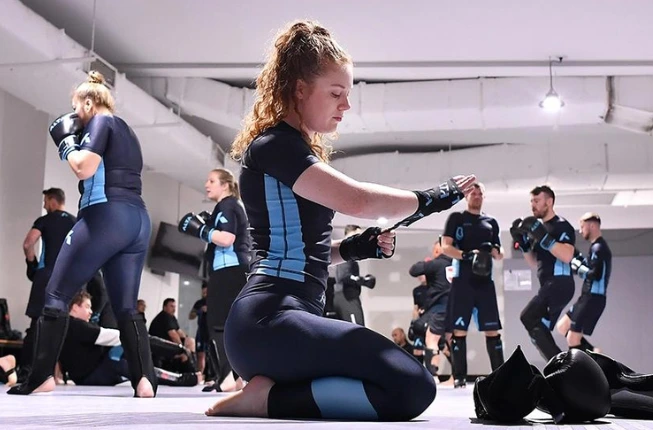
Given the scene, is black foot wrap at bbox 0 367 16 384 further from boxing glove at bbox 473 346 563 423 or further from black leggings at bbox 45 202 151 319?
boxing glove at bbox 473 346 563 423

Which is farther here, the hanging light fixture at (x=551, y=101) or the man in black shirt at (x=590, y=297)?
the hanging light fixture at (x=551, y=101)

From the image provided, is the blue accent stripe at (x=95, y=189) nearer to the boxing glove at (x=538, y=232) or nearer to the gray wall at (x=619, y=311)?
the boxing glove at (x=538, y=232)

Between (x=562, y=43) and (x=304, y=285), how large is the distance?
254 inches

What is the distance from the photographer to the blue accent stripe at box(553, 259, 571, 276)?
654cm

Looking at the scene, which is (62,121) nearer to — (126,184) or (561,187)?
(126,184)

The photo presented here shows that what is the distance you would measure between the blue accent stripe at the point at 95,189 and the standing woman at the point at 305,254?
1.45 meters

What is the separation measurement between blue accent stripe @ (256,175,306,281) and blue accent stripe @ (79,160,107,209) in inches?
64.1

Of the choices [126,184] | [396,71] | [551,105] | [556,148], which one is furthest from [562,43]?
[126,184]

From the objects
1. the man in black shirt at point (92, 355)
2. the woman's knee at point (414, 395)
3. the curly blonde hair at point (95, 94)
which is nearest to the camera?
the woman's knee at point (414, 395)

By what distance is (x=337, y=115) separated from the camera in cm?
213

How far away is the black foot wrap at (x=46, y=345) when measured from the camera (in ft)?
11.5

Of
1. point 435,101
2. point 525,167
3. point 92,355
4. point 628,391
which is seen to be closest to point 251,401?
point 628,391

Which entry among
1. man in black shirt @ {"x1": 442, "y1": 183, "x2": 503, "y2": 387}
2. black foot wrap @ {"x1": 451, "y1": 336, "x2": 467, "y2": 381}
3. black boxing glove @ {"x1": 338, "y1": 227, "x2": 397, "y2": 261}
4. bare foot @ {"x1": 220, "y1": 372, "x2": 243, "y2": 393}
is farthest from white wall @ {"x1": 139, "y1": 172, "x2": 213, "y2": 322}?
black boxing glove @ {"x1": 338, "y1": 227, "x2": 397, "y2": 261}

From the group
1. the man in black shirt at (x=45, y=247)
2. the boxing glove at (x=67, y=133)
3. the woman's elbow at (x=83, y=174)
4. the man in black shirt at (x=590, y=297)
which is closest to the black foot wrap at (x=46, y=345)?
the woman's elbow at (x=83, y=174)
